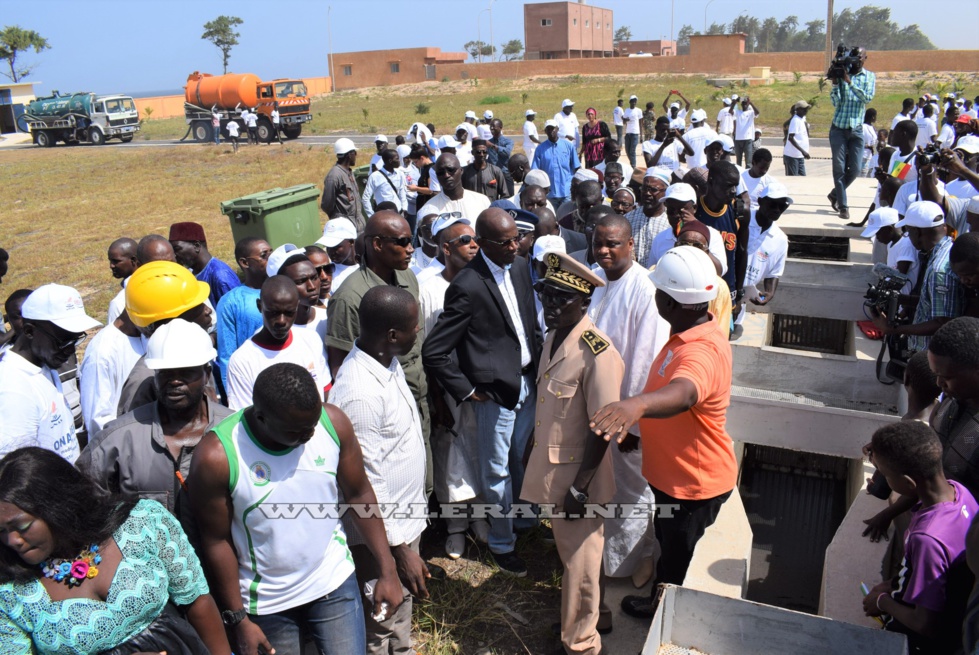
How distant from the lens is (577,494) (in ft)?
9.45

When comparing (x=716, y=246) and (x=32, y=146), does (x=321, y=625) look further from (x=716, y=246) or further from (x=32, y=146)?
(x=32, y=146)

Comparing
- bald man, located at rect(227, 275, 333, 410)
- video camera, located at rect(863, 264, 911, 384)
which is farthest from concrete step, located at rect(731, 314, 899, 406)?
bald man, located at rect(227, 275, 333, 410)

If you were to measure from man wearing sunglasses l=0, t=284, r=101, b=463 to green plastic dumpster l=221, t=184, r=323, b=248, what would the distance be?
5.77 metres

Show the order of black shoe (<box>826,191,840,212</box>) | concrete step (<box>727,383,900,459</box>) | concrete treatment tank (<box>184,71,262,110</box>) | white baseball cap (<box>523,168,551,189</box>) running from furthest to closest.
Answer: concrete treatment tank (<box>184,71,262,110</box>)
black shoe (<box>826,191,840,212</box>)
white baseball cap (<box>523,168,551,189</box>)
concrete step (<box>727,383,900,459</box>)

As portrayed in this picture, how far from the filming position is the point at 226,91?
32.8 metres

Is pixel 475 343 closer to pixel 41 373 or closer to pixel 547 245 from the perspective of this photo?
pixel 547 245

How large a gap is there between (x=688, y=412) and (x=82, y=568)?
2.14 metres

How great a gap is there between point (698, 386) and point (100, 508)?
198cm

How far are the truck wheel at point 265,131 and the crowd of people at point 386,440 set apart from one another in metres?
27.1

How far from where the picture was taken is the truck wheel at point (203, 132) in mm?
33125

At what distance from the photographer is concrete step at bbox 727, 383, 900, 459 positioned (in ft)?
15.6

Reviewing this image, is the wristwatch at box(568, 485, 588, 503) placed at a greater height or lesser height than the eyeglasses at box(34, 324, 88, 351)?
lesser

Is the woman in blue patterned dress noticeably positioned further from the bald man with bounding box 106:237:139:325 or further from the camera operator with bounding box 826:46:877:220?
the camera operator with bounding box 826:46:877:220

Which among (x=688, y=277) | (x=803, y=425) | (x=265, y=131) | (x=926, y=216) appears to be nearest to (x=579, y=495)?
(x=688, y=277)
